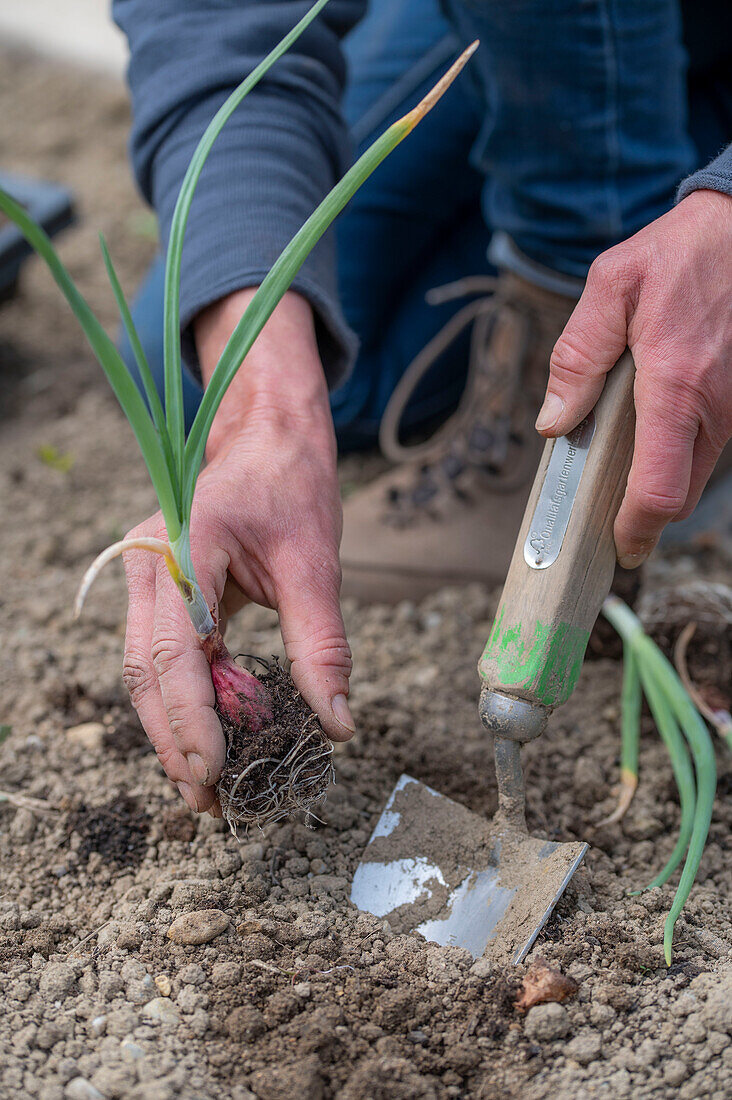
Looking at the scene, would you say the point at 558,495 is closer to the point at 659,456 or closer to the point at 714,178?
the point at 659,456

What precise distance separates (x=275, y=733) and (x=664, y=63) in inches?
47.5

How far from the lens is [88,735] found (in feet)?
4.40

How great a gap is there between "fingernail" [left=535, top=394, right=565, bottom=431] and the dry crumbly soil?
524 mm

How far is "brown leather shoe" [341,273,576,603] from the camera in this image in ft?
5.77

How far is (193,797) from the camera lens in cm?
98

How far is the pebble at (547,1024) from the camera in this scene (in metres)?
0.90

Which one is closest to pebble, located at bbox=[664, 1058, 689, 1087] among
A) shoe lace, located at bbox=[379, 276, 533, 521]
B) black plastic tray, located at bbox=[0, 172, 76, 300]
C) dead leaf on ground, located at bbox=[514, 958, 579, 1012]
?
dead leaf on ground, located at bbox=[514, 958, 579, 1012]

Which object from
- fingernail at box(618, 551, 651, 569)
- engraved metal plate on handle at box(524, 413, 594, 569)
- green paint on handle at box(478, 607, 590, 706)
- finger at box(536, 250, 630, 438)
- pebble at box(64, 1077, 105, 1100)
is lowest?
pebble at box(64, 1077, 105, 1100)

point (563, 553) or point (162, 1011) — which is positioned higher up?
point (563, 553)

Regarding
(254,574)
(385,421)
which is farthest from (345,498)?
(254,574)

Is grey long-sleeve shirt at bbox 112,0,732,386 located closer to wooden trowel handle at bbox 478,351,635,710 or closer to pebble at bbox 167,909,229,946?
wooden trowel handle at bbox 478,351,635,710

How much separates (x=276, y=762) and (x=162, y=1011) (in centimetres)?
26

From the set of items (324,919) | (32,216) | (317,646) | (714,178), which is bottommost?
(324,919)

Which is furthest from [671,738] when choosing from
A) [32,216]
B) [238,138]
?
Result: [32,216]
